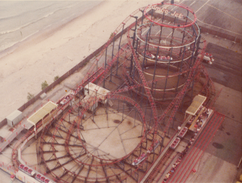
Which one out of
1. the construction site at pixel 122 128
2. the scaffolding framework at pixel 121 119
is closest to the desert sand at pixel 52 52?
the construction site at pixel 122 128

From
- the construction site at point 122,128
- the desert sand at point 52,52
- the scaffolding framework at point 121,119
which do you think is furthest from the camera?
the desert sand at point 52,52

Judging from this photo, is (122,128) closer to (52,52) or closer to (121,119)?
(121,119)

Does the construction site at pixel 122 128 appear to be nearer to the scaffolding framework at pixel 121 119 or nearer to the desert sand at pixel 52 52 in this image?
the scaffolding framework at pixel 121 119

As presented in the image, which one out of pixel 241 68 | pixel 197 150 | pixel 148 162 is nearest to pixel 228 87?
pixel 241 68

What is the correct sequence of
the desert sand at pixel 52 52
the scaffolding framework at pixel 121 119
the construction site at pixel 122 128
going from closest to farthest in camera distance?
the construction site at pixel 122 128, the scaffolding framework at pixel 121 119, the desert sand at pixel 52 52

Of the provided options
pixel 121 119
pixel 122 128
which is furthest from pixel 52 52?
pixel 122 128

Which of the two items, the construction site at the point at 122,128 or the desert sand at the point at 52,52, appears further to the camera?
the desert sand at the point at 52,52
